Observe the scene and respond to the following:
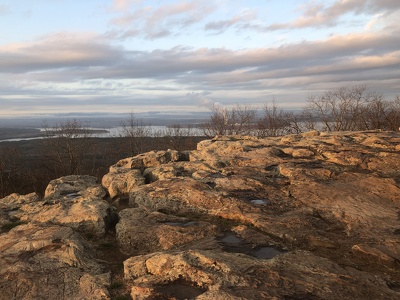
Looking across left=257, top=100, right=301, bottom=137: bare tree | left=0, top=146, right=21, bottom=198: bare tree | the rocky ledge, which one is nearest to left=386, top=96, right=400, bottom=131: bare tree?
left=257, top=100, right=301, bottom=137: bare tree

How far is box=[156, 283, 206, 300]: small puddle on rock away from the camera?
24.0ft

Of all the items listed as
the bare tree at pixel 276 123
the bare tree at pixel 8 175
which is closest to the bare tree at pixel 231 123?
the bare tree at pixel 276 123

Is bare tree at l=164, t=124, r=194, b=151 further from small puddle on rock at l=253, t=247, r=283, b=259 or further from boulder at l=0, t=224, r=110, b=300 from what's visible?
small puddle on rock at l=253, t=247, r=283, b=259

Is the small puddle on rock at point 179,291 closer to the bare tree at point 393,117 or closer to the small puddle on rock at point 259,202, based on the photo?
the small puddle on rock at point 259,202

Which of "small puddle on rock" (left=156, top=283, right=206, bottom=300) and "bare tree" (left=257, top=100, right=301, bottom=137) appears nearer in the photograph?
"small puddle on rock" (left=156, top=283, right=206, bottom=300)

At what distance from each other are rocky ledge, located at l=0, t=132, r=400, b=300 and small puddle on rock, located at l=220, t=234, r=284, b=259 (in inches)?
2.4

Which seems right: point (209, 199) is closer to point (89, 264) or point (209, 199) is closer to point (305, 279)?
point (89, 264)

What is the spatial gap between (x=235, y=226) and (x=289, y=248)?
2.44 m

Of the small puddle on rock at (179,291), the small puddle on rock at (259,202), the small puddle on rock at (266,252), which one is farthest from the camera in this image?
the small puddle on rock at (259,202)

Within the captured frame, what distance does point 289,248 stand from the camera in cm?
1029

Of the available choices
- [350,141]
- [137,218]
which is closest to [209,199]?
[137,218]

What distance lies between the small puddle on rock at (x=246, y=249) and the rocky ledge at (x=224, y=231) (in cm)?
6

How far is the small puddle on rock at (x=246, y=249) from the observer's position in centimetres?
967

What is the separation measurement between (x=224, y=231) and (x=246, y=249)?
176 centimetres
